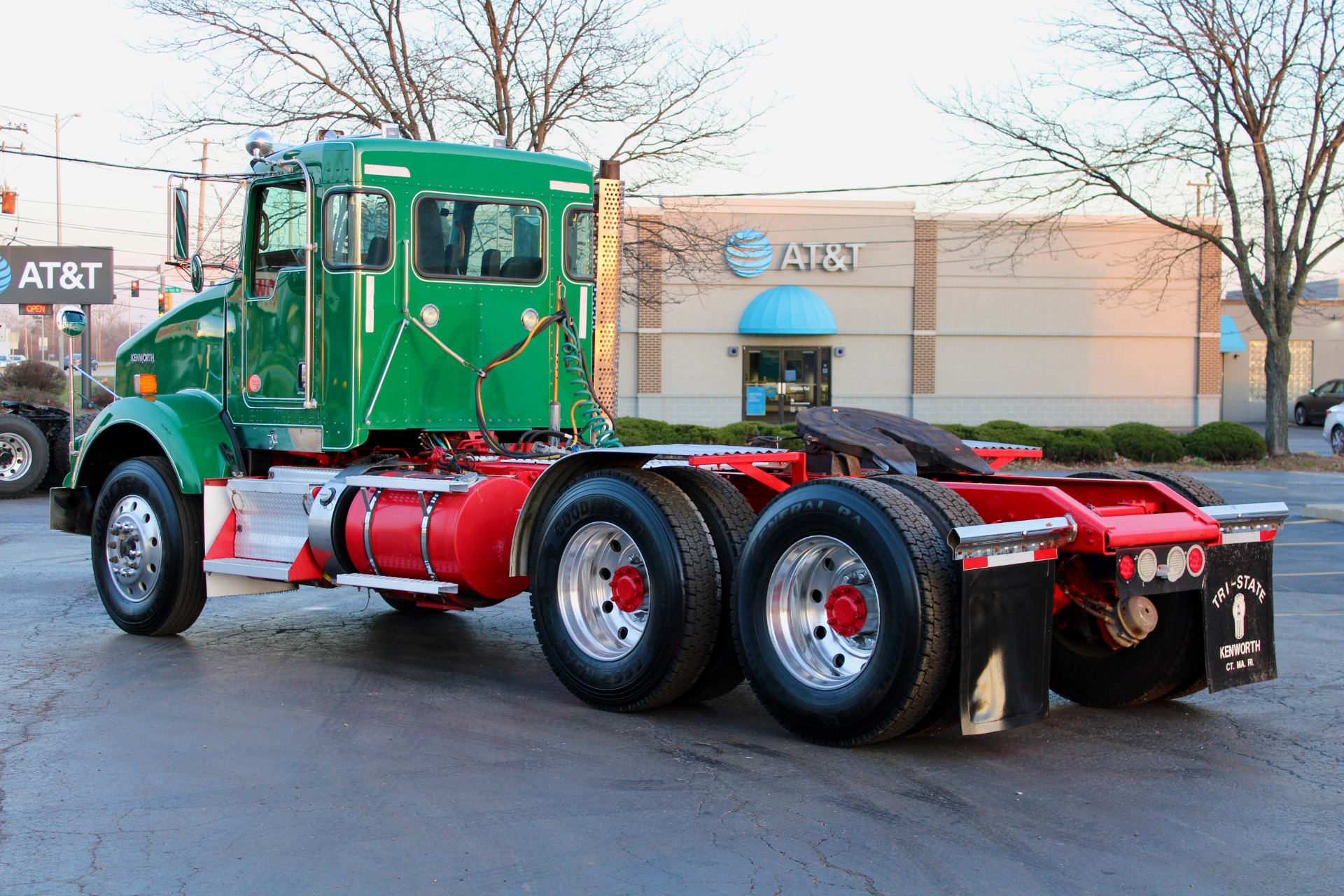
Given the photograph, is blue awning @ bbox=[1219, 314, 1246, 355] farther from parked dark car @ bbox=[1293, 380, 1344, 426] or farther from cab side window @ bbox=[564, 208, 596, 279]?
cab side window @ bbox=[564, 208, 596, 279]

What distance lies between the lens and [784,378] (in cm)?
3906

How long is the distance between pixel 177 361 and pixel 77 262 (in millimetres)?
17524

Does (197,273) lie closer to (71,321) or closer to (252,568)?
(252,568)

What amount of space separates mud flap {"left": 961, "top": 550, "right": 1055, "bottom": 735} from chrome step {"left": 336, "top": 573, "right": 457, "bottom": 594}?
3.06m

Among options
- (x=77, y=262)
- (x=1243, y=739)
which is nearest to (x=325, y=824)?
(x=1243, y=739)

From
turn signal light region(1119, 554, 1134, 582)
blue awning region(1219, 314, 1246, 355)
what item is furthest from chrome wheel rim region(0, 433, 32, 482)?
blue awning region(1219, 314, 1246, 355)

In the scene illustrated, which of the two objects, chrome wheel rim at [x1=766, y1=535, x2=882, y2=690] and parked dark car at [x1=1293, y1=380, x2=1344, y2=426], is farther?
parked dark car at [x1=1293, y1=380, x2=1344, y2=426]

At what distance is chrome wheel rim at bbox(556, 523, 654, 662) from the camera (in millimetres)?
6262

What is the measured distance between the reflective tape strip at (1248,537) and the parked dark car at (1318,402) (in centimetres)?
4270

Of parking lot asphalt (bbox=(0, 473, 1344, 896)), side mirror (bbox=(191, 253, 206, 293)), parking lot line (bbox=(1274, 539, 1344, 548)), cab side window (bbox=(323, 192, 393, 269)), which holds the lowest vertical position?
parking lot asphalt (bbox=(0, 473, 1344, 896))

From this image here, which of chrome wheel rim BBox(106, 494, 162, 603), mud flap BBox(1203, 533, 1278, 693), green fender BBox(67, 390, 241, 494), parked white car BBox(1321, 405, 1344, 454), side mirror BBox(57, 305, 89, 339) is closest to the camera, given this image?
mud flap BBox(1203, 533, 1278, 693)

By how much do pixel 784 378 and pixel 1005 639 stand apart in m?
34.3

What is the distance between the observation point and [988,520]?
5652 millimetres

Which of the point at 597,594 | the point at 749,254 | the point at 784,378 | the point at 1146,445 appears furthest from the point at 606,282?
the point at 784,378
